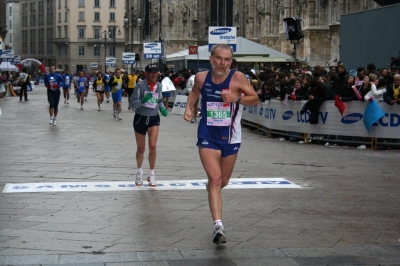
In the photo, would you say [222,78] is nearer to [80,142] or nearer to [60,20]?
[80,142]

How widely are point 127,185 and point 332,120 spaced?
24.7 ft

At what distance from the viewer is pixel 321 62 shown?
4219cm

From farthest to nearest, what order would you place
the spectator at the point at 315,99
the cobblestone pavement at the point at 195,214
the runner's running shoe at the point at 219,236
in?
1. the spectator at the point at 315,99
2. the runner's running shoe at the point at 219,236
3. the cobblestone pavement at the point at 195,214

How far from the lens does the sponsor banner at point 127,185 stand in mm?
10461

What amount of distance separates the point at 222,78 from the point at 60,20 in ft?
397

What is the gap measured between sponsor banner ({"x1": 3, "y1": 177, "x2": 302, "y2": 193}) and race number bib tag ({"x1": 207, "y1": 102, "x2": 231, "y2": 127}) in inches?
126

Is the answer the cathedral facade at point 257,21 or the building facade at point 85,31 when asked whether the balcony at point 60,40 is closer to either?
the building facade at point 85,31

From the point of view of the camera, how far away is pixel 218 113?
24.5 ft

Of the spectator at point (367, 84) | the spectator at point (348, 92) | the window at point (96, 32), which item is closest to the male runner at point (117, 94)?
the spectator at point (348, 92)

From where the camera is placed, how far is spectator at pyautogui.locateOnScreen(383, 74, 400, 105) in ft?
51.8

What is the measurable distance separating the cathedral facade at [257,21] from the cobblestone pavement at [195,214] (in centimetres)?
2123

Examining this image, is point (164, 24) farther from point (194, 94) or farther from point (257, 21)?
point (194, 94)

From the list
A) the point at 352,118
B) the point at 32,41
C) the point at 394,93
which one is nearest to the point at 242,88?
the point at 394,93

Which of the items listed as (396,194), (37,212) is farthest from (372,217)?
(37,212)
